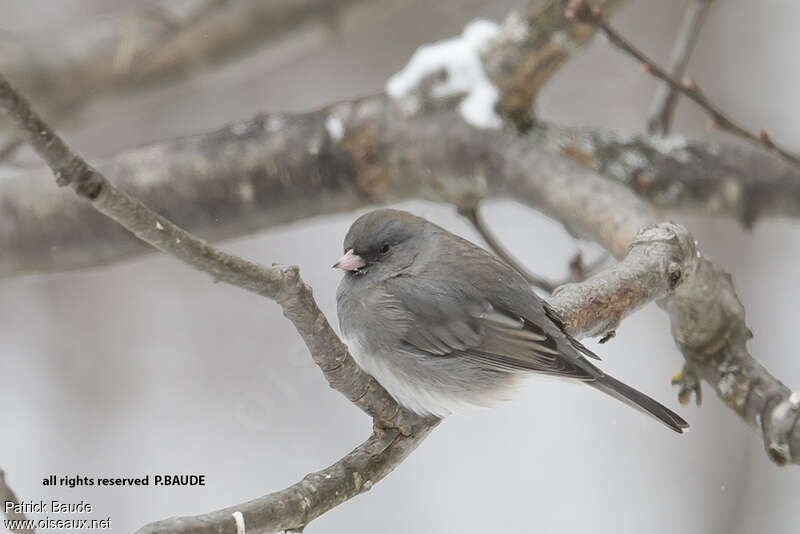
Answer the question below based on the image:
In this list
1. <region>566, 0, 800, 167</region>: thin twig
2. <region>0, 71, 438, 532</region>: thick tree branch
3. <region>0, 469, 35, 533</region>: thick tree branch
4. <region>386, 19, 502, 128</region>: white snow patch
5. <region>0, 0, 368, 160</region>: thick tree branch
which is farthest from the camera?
<region>0, 0, 368, 160</region>: thick tree branch

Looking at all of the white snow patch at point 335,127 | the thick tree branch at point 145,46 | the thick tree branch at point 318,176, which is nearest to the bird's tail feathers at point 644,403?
the thick tree branch at point 318,176

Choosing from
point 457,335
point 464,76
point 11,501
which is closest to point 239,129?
point 464,76

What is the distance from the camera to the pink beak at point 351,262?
2469mm

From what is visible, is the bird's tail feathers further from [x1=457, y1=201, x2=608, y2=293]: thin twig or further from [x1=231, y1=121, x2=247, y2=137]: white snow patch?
[x1=231, y1=121, x2=247, y2=137]: white snow patch

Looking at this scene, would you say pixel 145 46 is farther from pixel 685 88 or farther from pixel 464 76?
pixel 685 88

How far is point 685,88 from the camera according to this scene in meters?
2.40

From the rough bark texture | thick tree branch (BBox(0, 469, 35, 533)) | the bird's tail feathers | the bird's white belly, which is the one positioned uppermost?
the rough bark texture

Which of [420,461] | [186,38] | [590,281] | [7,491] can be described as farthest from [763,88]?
[7,491]

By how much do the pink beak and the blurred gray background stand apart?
1.63 m

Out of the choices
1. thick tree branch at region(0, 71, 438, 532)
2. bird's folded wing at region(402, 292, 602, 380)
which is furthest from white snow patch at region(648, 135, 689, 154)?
thick tree branch at region(0, 71, 438, 532)

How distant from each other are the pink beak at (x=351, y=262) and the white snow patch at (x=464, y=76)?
0.84 m

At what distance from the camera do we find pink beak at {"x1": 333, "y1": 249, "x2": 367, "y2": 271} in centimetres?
247

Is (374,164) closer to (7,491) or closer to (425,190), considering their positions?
(425,190)

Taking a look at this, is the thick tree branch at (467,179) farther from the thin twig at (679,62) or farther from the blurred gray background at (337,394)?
the blurred gray background at (337,394)
